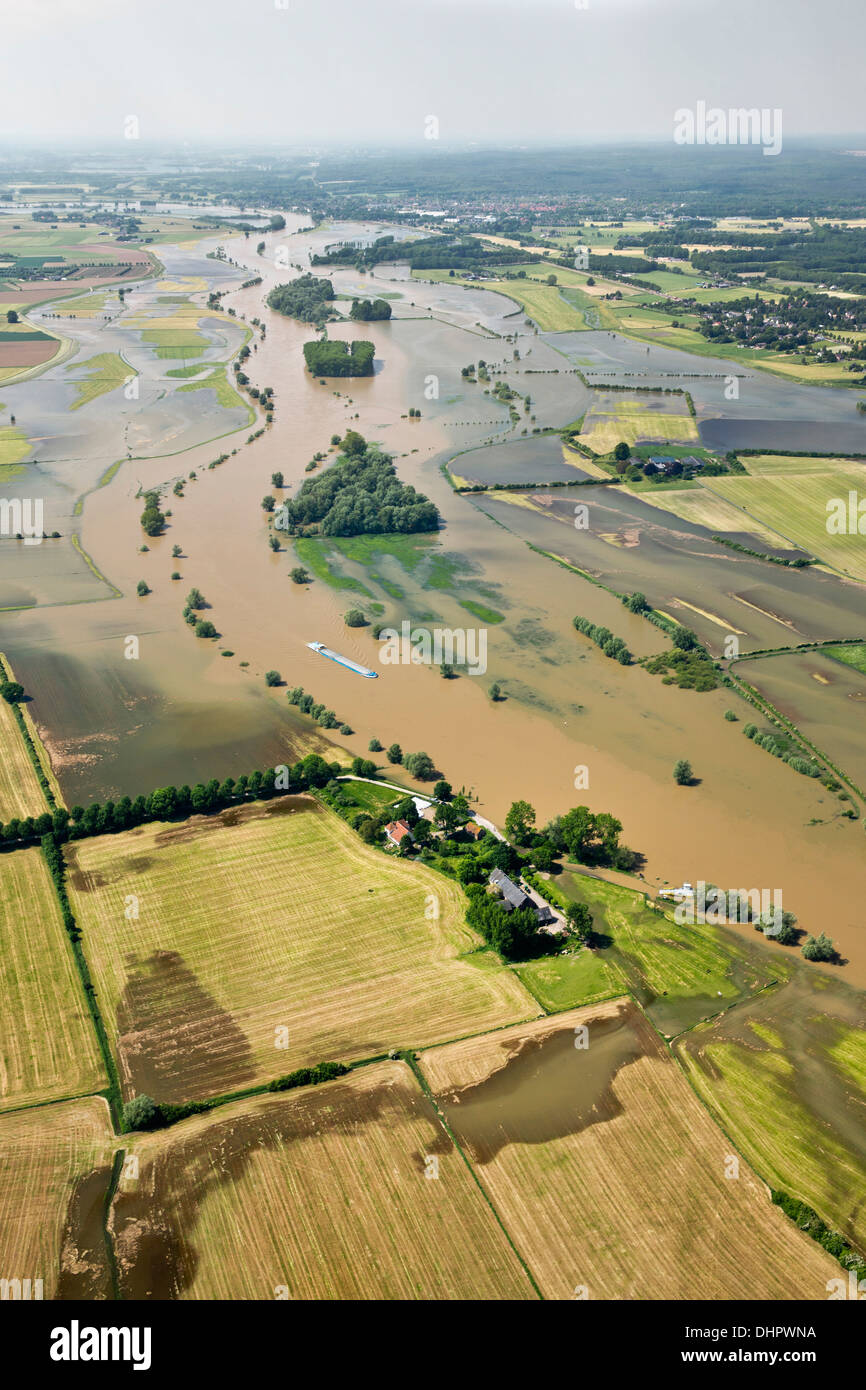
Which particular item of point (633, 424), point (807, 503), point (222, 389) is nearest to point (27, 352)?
point (222, 389)

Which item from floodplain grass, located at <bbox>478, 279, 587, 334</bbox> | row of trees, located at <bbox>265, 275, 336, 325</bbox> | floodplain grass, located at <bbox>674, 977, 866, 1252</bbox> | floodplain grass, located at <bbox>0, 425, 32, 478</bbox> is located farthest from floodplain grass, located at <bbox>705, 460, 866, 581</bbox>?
row of trees, located at <bbox>265, 275, 336, 325</bbox>

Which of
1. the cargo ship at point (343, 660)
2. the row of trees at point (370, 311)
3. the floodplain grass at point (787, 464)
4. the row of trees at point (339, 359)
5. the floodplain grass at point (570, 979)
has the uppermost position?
the row of trees at point (370, 311)

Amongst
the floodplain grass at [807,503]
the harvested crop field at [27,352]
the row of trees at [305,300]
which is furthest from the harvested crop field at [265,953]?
the row of trees at [305,300]

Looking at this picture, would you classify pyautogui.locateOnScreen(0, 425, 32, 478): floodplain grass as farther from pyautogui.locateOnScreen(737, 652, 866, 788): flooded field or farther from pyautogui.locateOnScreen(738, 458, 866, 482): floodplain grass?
pyautogui.locateOnScreen(738, 458, 866, 482): floodplain grass

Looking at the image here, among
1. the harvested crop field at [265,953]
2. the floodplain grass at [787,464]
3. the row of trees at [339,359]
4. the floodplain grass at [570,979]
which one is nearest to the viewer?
the harvested crop field at [265,953]

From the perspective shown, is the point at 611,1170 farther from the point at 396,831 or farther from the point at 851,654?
the point at 851,654

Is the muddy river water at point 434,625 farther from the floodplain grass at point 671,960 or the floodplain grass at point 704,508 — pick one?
the floodplain grass at point 671,960
